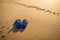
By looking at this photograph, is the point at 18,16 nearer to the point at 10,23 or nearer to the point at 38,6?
the point at 10,23

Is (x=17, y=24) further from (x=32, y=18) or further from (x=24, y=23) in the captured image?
(x=32, y=18)

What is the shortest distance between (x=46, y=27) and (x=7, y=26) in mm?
504

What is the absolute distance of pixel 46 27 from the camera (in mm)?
1481

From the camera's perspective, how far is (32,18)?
56.5 inches

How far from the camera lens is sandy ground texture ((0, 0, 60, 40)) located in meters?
1.35

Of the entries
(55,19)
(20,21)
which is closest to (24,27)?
(20,21)

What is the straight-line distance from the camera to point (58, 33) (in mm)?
1515

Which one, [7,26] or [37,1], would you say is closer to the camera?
[7,26]

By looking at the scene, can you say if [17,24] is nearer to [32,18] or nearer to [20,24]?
[20,24]

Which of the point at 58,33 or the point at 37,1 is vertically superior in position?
the point at 37,1

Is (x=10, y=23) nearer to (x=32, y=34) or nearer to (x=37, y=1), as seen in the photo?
(x=32, y=34)

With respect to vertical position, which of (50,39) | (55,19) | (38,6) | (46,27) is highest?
(38,6)

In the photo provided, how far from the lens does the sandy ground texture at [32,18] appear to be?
135cm

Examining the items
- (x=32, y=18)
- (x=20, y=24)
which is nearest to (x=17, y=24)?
(x=20, y=24)
